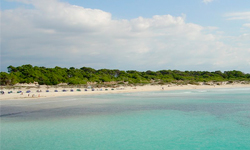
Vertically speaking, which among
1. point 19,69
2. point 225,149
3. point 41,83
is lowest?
point 225,149

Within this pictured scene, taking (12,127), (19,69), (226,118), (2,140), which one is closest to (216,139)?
(226,118)

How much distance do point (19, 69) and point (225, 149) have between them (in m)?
64.4

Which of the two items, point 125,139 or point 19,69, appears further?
point 19,69

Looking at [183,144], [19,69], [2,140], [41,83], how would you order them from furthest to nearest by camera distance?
1. [19,69]
2. [41,83]
3. [2,140]
4. [183,144]

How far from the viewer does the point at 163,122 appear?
17.4 m

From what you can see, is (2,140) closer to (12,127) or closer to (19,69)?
(12,127)

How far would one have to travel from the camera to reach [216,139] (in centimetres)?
1286

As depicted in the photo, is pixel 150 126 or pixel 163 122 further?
pixel 163 122

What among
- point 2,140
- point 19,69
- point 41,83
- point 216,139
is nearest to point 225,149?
point 216,139

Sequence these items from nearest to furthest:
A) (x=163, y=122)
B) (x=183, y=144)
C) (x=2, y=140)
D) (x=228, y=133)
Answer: (x=183, y=144)
(x=2, y=140)
(x=228, y=133)
(x=163, y=122)

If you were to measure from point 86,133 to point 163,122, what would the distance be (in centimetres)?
602

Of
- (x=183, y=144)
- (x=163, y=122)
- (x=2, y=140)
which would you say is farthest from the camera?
(x=163, y=122)

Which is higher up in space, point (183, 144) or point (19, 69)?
point (19, 69)

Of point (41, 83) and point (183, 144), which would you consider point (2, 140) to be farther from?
point (41, 83)
